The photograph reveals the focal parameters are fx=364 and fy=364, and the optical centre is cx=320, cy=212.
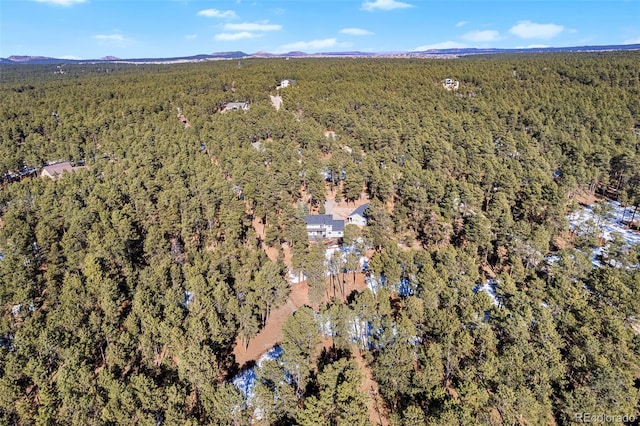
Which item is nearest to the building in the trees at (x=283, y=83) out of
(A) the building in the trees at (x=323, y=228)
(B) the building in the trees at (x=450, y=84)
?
(B) the building in the trees at (x=450, y=84)

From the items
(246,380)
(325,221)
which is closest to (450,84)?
(325,221)

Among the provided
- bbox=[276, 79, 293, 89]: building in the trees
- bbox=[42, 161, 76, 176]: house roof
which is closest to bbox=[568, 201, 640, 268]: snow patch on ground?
bbox=[42, 161, 76, 176]: house roof

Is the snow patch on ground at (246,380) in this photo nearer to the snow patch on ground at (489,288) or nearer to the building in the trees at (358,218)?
the snow patch on ground at (489,288)

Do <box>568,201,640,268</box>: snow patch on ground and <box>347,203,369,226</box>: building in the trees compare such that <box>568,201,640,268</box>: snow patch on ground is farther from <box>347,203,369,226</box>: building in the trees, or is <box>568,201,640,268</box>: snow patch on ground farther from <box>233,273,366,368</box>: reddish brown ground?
<box>233,273,366,368</box>: reddish brown ground

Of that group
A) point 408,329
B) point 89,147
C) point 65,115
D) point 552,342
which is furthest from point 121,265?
point 65,115

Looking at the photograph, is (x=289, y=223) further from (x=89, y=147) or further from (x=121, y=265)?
(x=89, y=147)
